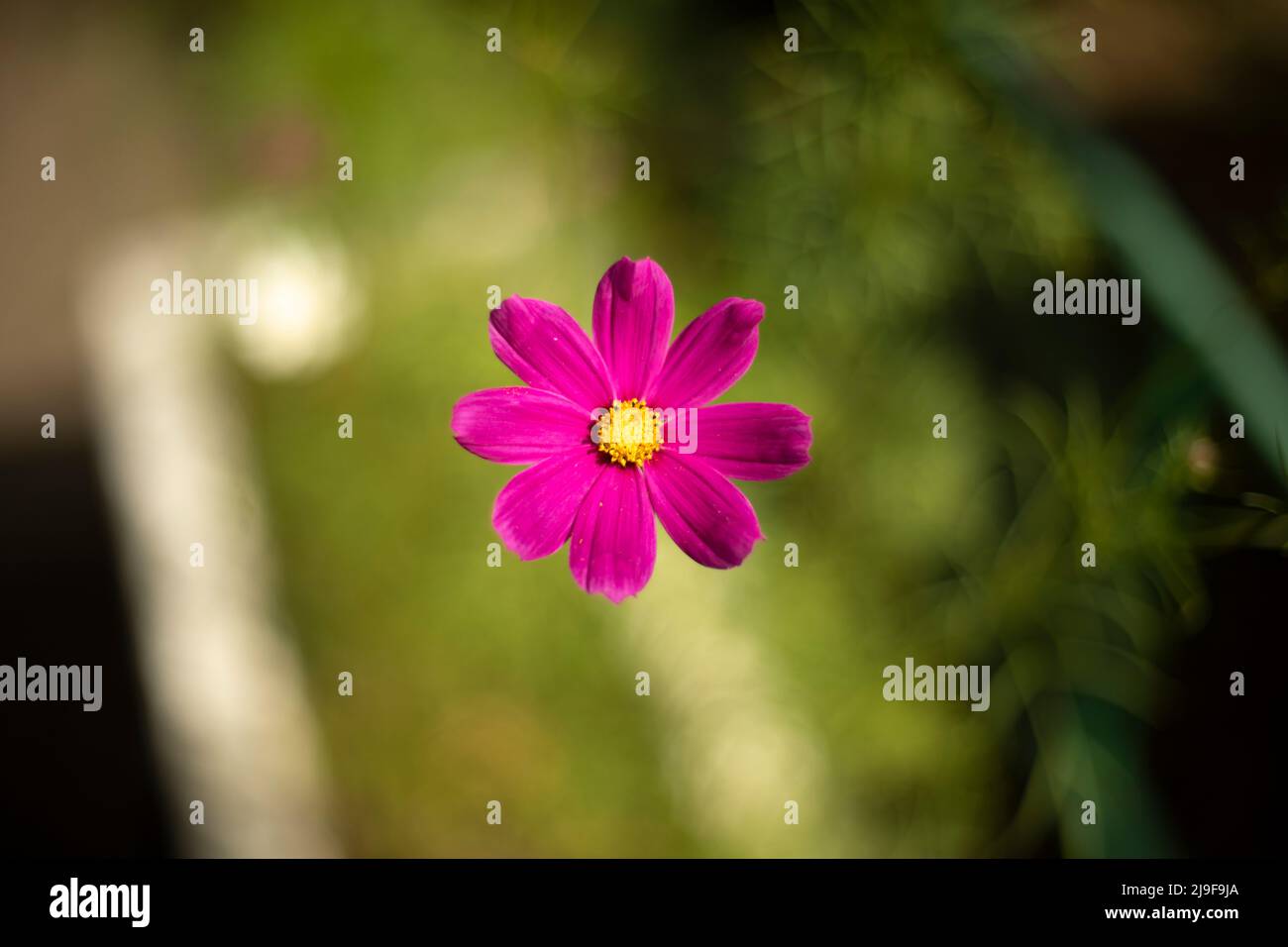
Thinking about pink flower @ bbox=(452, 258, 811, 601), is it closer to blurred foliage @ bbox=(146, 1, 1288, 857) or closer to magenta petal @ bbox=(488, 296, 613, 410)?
magenta petal @ bbox=(488, 296, 613, 410)

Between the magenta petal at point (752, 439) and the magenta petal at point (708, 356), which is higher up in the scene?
the magenta petal at point (708, 356)

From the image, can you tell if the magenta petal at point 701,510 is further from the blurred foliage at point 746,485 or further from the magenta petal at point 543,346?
the blurred foliage at point 746,485

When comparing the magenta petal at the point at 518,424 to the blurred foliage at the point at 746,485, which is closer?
the magenta petal at the point at 518,424

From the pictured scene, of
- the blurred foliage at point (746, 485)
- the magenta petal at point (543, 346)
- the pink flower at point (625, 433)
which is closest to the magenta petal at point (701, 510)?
the pink flower at point (625, 433)

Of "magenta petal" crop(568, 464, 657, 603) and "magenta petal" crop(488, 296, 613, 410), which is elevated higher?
"magenta petal" crop(488, 296, 613, 410)

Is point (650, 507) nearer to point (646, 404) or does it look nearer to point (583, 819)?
point (646, 404)

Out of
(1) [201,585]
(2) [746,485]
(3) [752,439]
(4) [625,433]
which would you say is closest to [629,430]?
(4) [625,433]

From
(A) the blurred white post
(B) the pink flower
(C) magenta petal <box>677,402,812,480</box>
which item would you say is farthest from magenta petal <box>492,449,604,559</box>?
(A) the blurred white post
